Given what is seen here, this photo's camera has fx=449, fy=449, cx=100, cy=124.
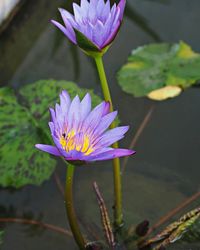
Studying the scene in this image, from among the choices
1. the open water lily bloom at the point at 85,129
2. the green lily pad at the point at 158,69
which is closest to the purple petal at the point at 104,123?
the open water lily bloom at the point at 85,129

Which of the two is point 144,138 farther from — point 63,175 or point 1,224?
point 1,224

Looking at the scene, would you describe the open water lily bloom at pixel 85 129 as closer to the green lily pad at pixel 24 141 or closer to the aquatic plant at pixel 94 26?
the aquatic plant at pixel 94 26

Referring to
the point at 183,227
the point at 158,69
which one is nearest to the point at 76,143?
the point at 183,227

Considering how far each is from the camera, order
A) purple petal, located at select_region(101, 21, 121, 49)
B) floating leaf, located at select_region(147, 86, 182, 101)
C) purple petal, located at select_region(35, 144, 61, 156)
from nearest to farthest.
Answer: purple petal, located at select_region(35, 144, 61, 156) < purple petal, located at select_region(101, 21, 121, 49) < floating leaf, located at select_region(147, 86, 182, 101)

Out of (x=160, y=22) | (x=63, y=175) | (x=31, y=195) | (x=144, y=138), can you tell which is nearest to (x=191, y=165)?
(x=144, y=138)

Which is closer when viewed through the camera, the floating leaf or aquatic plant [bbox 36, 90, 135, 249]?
aquatic plant [bbox 36, 90, 135, 249]

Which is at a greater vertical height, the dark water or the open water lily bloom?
the open water lily bloom

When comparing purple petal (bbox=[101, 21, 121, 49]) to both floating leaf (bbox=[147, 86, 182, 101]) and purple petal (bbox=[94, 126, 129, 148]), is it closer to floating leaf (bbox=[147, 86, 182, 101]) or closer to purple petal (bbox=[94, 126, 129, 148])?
purple petal (bbox=[94, 126, 129, 148])

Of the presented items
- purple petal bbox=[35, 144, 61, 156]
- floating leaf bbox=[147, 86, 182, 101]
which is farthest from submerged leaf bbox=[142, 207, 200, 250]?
floating leaf bbox=[147, 86, 182, 101]
